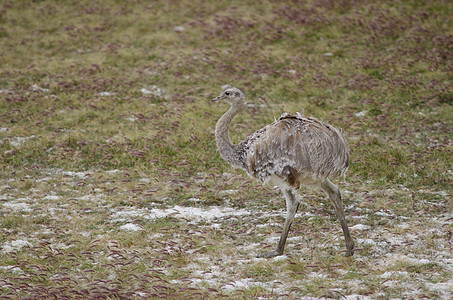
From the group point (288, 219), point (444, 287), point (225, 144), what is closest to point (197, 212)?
point (225, 144)

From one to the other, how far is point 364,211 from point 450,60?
11.1 meters

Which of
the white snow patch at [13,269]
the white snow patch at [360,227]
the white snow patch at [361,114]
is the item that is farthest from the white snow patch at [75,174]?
the white snow patch at [361,114]

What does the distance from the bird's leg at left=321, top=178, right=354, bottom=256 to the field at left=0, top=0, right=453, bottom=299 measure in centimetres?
19

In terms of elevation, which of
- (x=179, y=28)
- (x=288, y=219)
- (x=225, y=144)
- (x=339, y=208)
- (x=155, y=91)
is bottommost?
(x=155, y=91)

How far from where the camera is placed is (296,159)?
27.3 feet

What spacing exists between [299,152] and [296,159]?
123 millimetres

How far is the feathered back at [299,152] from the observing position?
8.30 m

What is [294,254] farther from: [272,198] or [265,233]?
[272,198]

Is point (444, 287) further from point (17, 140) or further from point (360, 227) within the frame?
point (17, 140)

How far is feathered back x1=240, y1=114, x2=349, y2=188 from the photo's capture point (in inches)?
327

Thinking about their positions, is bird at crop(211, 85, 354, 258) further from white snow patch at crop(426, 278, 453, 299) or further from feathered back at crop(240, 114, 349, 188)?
white snow patch at crop(426, 278, 453, 299)

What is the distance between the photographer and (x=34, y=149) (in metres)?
13.5

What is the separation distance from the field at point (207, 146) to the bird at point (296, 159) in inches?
28.9

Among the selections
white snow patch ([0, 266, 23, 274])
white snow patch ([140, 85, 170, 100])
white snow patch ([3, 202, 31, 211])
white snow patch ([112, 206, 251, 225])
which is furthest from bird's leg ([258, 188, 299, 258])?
white snow patch ([140, 85, 170, 100])
